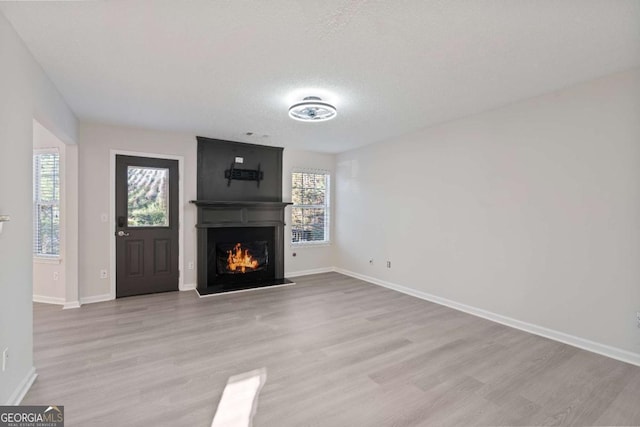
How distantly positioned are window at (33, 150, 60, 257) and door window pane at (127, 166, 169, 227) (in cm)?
92

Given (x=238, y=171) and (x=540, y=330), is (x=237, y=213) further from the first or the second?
(x=540, y=330)

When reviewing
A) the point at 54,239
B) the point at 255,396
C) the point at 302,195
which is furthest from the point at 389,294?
the point at 54,239

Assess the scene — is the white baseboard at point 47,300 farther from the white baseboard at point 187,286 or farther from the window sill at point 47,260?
the white baseboard at point 187,286

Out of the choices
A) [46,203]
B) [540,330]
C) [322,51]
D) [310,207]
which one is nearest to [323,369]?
[540,330]

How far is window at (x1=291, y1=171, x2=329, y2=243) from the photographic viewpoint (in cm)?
592

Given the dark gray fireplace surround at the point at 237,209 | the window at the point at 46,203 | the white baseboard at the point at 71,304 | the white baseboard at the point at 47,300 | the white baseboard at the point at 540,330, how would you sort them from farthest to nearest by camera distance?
the dark gray fireplace surround at the point at 237,209 < the window at the point at 46,203 < the white baseboard at the point at 47,300 < the white baseboard at the point at 71,304 < the white baseboard at the point at 540,330

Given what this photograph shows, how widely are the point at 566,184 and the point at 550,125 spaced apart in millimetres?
634

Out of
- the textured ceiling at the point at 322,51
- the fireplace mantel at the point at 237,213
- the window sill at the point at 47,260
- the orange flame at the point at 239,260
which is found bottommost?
the orange flame at the point at 239,260

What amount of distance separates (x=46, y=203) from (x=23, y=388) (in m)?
3.09

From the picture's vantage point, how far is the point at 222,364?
8.24 feet

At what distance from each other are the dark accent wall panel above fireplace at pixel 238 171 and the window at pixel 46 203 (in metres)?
1.91

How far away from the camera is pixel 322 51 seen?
2.29 meters

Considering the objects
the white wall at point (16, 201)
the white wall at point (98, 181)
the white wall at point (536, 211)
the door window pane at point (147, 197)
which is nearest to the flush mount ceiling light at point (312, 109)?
the white wall at point (536, 211)

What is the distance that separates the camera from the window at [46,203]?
13.7 ft
